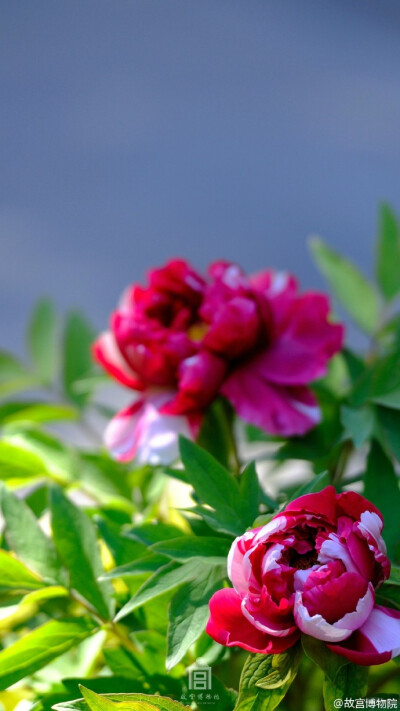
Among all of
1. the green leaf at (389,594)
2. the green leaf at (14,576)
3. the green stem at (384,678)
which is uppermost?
the green leaf at (14,576)

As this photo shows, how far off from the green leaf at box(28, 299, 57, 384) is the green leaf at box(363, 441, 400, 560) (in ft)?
0.79

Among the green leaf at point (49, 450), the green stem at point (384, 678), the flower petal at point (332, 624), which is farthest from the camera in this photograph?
the green leaf at point (49, 450)

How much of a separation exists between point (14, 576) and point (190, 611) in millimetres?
82

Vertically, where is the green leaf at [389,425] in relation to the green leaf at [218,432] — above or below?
below

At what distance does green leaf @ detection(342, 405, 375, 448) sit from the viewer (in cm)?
29

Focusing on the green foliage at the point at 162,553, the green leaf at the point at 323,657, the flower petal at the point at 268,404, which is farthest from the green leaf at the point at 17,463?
the green leaf at the point at 323,657

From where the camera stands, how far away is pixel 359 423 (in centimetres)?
31

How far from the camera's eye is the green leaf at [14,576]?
28 centimetres

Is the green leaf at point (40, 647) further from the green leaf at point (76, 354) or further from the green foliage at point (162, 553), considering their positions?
the green leaf at point (76, 354)

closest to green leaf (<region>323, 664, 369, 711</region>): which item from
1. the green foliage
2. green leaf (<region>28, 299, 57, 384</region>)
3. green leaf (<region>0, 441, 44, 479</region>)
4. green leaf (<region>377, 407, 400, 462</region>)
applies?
the green foliage

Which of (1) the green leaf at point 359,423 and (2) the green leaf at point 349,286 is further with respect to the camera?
(2) the green leaf at point 349,286

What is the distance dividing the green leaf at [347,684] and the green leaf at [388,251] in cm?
29

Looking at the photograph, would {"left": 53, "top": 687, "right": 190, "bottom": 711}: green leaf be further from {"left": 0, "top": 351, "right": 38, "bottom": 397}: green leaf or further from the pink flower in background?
{"left": 0, "top": 351, "right": 38, "bottom": 397}: green leaf

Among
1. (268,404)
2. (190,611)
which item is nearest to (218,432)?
(268,404)
